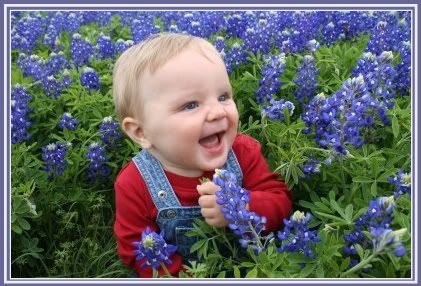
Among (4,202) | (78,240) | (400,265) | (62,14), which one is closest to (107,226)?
(78,240)

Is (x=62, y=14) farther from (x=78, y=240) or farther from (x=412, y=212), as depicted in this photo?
(x=412, y=212)

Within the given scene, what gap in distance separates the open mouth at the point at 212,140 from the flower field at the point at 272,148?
Answer: 28 centimetres

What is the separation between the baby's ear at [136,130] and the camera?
8.50 feet

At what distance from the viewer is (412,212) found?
234 cm

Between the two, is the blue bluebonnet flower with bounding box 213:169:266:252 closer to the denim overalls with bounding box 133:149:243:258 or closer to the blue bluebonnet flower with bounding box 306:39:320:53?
the denim overalls with bounding box 133:149:243:258

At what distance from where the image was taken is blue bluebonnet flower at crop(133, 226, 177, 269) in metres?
2.38

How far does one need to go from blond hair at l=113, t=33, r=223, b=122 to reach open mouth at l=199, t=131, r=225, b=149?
30 cm

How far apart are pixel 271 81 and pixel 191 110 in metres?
0.82

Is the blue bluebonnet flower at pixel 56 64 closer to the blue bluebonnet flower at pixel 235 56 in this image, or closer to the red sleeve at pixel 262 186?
the blue bluebonnet flower at pixel 235 56

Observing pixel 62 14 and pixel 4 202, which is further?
pixel 62 14

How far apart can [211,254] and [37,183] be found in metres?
1.13

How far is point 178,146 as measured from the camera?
98.0 inches

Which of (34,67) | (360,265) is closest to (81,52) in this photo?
(34,67)

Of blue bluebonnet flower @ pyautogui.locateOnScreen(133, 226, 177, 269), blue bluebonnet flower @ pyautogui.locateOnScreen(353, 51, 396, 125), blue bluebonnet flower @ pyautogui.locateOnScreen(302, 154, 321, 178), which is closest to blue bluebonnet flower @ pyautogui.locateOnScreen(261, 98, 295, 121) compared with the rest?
blue bluebonnet flower @ pyautogui.locateOnScreen(302, 154, 321, 178)
